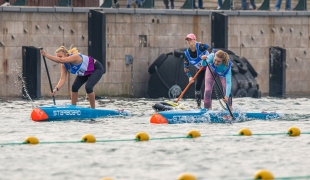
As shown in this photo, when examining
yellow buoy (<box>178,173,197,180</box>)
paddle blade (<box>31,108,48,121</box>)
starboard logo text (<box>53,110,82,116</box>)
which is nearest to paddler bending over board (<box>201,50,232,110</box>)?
starboard logo text (<box>53,110,82,116</box>)

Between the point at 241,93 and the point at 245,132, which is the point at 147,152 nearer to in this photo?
the point at 245,132

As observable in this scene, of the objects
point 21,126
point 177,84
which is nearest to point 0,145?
point 21,126

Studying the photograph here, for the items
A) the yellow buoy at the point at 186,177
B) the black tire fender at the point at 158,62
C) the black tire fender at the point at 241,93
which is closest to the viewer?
the yellow buoy at the point at 186,177

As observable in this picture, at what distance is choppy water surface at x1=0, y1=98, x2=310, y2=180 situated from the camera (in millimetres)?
15305

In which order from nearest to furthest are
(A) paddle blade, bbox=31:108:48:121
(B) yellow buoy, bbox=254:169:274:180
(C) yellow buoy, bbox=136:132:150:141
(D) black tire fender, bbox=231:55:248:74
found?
(B) yellow buoy, bbox=254:169:274:180, (C) yellow buoy, bbox=136:132:150:141, (A) paddle blade, bbox=31:108:48:121, (D) black tire fender, bbox=231:55:248:74

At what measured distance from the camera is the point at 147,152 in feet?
58.2

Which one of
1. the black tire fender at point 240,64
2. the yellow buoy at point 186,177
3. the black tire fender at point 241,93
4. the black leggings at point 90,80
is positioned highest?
the black leggings at point 90,80

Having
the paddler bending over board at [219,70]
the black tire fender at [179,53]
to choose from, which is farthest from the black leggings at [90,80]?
the black tire fender at [179,53]

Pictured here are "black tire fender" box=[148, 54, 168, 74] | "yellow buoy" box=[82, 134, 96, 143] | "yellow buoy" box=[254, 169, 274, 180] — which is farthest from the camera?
"black tire fender" box=[148, 54, 168, 74]

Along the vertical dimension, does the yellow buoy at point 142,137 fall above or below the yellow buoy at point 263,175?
below

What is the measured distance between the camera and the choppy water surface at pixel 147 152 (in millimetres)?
15305

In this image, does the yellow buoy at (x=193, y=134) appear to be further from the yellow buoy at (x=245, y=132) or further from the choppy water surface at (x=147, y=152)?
the yellow buoy at (x=245, y=132)

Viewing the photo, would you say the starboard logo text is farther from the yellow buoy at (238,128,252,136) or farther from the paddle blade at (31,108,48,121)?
the yellow buoy at (238,128,252,136)

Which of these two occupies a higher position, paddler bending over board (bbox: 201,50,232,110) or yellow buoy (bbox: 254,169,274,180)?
paddler bending over board (bbox: 201,50,232,110)
